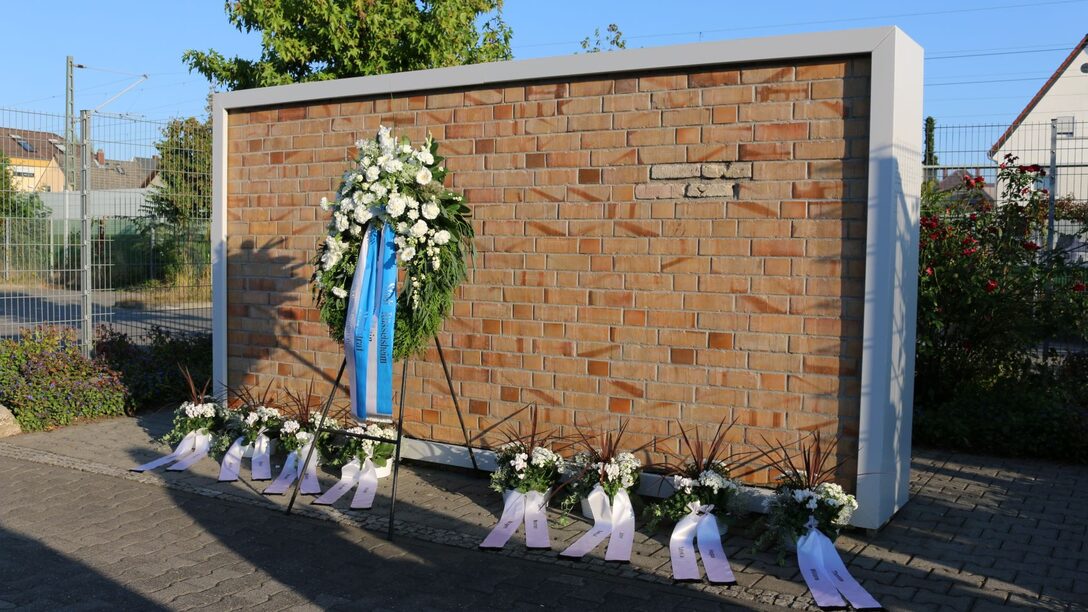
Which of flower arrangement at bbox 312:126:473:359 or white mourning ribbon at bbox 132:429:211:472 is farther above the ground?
flower arrangement at bbox 312:126:473:359

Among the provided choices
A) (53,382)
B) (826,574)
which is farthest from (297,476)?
(826,574)

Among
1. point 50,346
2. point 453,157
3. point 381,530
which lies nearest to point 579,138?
point 453,157

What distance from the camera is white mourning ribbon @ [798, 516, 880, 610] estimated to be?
15.9ft

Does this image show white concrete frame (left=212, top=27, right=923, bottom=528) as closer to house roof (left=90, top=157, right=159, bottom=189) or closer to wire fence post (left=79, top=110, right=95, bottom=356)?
house roof (left=90, top=157, right=159, bottom=189)

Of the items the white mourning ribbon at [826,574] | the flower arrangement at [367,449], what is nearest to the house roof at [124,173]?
the flower arrangement at [367,449]

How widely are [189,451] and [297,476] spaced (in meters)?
1.30

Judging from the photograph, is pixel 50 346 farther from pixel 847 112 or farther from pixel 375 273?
pixel 847 112

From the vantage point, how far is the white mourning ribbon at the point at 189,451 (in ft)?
25.7

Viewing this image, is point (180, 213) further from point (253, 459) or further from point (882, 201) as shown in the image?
point (882, 201)

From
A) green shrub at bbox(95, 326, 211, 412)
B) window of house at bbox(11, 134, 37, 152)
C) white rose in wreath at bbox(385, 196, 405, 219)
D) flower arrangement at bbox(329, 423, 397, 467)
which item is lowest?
flower arrangement at bbox(329, 423, 397, 467)

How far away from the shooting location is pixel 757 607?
4.85m

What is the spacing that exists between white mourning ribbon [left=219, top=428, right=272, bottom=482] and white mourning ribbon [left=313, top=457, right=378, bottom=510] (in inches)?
27.5

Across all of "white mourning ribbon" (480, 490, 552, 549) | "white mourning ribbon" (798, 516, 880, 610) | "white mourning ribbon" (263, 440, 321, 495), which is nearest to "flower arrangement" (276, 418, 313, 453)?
"white mourning ribbon" (263, 440, 321, 495)

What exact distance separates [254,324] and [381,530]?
125 inches
